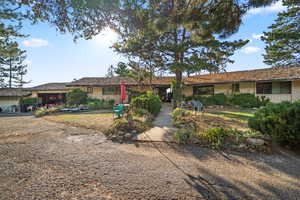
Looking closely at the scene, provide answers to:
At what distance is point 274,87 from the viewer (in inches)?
527

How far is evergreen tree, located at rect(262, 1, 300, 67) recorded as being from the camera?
31.2 ft

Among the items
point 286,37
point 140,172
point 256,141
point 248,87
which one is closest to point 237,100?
point 248,87

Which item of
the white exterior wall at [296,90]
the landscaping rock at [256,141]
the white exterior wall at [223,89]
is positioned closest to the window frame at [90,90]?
the white exterior wall at [223,89]

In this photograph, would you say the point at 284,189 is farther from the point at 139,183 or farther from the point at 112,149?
the point at 112,149

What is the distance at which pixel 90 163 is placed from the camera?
3469 millimetres

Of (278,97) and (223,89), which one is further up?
(223,89)

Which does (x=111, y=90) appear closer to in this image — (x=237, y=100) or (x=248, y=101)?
(x=237, y=100)

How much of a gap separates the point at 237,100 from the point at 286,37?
642cm

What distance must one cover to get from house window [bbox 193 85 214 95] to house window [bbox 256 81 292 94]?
4514 millimetres

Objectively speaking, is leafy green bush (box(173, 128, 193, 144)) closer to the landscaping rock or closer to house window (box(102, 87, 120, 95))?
the landscaping rock

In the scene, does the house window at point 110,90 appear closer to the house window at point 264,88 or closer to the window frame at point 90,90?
the window frame at point 90,90

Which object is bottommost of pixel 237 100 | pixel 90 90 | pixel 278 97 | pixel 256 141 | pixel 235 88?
pixel 256 141

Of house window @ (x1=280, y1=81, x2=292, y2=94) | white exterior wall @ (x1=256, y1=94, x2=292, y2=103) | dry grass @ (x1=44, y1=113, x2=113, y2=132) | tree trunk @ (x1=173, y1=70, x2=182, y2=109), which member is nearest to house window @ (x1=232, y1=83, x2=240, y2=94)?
white exterior wall @ (x1=256, y1=94, x2=292, y2=103)

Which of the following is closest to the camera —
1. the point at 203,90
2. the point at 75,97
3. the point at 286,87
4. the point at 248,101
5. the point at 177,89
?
the point at 177,89
